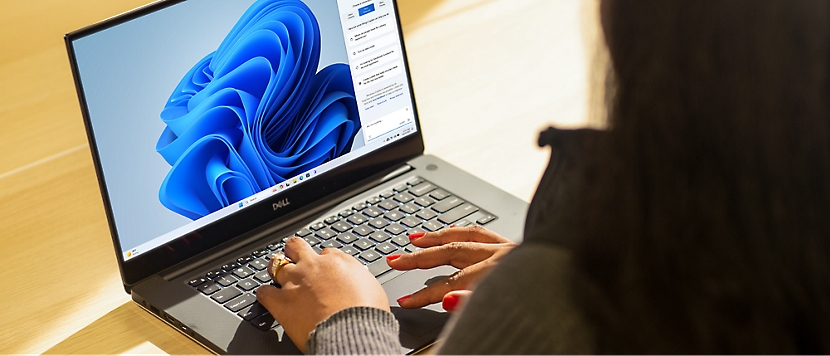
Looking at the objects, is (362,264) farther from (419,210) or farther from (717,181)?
(717,181)

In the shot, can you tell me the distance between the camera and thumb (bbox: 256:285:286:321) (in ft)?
2.77

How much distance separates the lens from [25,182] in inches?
46.3

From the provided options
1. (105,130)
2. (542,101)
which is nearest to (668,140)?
(105,130)

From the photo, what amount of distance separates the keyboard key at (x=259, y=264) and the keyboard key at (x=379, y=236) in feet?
0.43

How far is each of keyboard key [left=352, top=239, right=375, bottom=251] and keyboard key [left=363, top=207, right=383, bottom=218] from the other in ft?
0.19

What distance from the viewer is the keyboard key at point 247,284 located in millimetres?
908

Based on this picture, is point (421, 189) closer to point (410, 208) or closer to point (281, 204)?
point (410, 208)

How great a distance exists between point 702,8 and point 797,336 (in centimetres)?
20

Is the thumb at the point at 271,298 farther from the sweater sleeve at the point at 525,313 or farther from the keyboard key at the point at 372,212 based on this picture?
the sweater sleeve at the point at 525,313

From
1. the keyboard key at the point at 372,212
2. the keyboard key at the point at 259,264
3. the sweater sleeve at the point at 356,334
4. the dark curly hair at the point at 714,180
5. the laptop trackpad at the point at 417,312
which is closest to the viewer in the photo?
the dark curly hair at the point at 714,180

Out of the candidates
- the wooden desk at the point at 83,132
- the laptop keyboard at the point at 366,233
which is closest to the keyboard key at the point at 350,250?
the laptop keyboard at the point at 366,233

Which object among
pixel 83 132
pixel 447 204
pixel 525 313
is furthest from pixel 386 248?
pixel 83 132

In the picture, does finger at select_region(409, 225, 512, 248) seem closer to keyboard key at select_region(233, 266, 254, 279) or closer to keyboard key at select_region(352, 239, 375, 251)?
keyboard key at select_region(352, 239, 375, 251)

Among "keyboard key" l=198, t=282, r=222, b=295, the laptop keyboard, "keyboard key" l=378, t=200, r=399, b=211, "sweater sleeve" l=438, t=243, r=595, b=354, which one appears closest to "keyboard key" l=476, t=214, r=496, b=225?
the laptop keyboard
